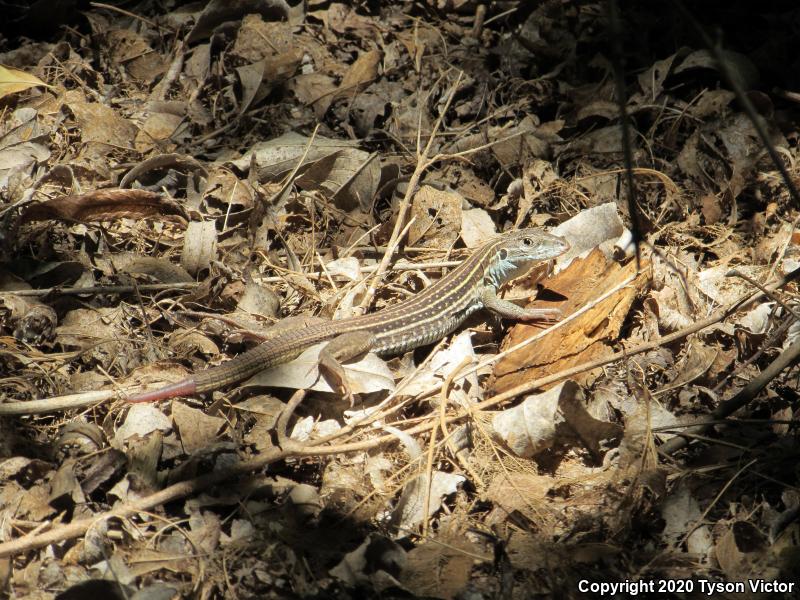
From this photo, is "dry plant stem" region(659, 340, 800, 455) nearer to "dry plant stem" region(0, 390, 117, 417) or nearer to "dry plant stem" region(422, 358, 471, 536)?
"dry plant stem" region(422, 358, 471, 536)

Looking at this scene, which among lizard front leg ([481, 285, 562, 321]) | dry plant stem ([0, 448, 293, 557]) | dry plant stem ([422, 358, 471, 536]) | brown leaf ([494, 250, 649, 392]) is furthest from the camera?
lizard front leg ([481, 285, 562, 321])

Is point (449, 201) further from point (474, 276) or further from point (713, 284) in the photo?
point (713, 284)

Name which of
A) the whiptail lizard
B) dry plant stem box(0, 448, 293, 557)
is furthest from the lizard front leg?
dry plant stem box(0, 448, 293, 557)

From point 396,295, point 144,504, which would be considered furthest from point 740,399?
point 144,504

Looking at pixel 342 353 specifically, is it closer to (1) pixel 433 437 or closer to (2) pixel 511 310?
(1) pixel 433 437

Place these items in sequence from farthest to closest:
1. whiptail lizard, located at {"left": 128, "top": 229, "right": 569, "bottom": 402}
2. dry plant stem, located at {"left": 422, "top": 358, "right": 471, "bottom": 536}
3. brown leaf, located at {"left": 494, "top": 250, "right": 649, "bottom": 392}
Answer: brown leaf, located at {"left": 494, "top": 250, "right": 649, "bottom": 392}, whiptail lizard, located at {"left": 128, "top": 229, "right": 569, "bottom": 402}, dry plant stem, located at {"left": 422, "top": 358, "right": 471, "bottom": 536}

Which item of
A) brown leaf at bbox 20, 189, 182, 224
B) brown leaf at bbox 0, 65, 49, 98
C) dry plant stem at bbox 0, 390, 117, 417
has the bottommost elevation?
dry plant stem at bbox 0, 390, 117, 417
